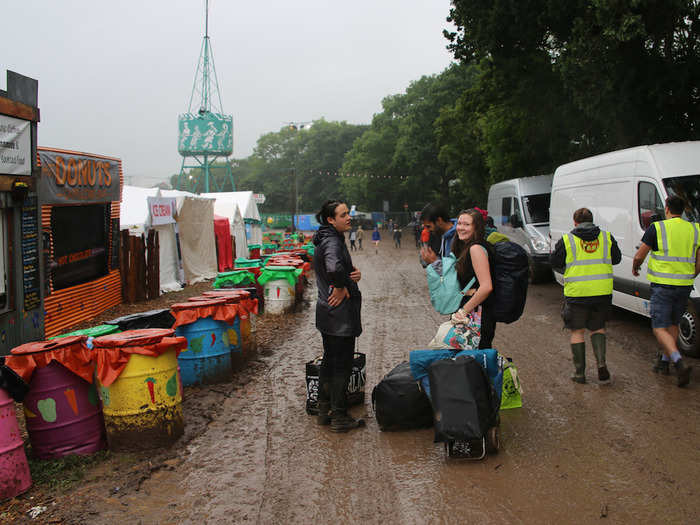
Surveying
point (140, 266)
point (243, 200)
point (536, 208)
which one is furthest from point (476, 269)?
point (243, 200)

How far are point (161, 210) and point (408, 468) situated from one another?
1363 centimetres

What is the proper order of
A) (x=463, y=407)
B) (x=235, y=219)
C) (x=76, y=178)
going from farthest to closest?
1. (x=235, y=219)
2. (x=76, y=178)
3. (x=463, y=407)

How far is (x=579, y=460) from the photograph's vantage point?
448 cm

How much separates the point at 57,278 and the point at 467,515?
959 cm

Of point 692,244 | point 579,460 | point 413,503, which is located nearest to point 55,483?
point 413,503

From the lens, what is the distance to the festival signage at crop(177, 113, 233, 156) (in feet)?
216

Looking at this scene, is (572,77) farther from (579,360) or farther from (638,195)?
(579,360)

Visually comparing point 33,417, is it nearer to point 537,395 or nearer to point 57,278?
point 537,395

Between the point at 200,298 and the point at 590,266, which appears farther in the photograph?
the point at 200,298

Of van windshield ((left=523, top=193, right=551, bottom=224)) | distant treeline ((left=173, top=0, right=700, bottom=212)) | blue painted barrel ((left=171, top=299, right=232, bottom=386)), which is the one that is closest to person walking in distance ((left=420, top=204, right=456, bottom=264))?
blue painted barrel ((left=171, top=299, right=232, bottom=386))

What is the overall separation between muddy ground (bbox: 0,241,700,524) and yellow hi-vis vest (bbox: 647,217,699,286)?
1154 mm

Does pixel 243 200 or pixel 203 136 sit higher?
pixel 203 136

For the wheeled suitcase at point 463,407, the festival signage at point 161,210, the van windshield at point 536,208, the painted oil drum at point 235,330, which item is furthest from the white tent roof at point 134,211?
the wheeled suitcase at point 463,407

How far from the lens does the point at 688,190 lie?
26.6 ft
